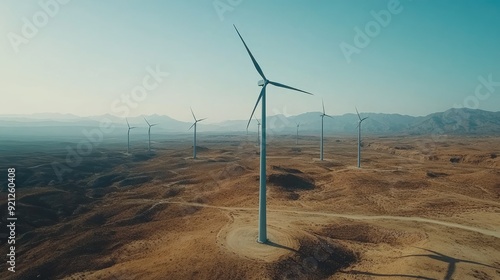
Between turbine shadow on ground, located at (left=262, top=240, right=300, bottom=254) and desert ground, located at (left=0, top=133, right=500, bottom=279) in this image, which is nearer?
desert ground, located at (left=0, top=133, right=500, bottom=279)

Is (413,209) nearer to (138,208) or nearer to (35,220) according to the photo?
(138,208)

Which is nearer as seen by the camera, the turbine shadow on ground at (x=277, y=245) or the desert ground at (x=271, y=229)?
the desert ground at (x=271, y=229)

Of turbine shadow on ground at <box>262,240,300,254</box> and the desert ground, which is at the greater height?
turbine shadow on ground at <box>262,240,300,254</box>

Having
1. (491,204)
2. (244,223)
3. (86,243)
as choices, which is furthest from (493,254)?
(86,243)

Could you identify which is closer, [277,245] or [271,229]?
[277,245]

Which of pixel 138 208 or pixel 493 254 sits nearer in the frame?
pixel 493 254

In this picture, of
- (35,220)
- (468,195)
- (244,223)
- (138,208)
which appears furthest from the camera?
(468,195)

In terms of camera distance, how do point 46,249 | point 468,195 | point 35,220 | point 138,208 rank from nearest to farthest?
point 46,249 → point 35,220 → point 138,208 → point 468,195

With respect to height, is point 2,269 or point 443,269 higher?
point 443,269
